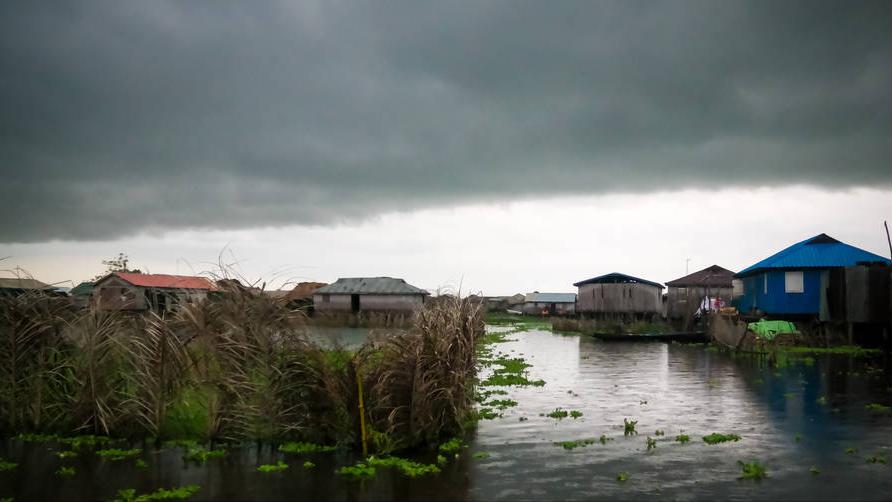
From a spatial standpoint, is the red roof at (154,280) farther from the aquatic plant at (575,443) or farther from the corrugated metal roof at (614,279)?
the aquatic plant at (575,443)

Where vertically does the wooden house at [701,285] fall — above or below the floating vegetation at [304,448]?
above

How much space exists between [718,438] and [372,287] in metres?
75.2

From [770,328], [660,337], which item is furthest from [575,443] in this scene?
[660,337]

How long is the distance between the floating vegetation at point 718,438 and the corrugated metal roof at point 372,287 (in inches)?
2741

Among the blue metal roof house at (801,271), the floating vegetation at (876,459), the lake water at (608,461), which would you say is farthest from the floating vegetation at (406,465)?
the blue metal roof house at (801,271)

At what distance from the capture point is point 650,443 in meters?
15.1

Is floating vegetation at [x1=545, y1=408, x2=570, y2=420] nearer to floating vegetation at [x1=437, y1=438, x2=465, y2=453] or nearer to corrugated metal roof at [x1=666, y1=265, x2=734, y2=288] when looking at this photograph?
floating vegetation at [x1=437, y1=438, x2=465, y2=453]

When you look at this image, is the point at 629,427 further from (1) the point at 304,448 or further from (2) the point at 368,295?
(2) the point at 368,295

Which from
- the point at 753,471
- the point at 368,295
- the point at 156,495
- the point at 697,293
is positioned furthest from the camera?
the point at 368,295

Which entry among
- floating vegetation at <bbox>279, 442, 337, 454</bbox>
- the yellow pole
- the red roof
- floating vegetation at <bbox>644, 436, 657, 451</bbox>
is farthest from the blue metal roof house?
the red roof

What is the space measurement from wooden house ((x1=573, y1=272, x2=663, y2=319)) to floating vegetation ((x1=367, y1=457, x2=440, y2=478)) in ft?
216

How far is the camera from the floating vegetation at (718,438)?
606 inches

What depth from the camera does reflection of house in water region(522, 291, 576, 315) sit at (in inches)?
4968

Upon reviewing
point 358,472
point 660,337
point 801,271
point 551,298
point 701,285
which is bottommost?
point 358,472
